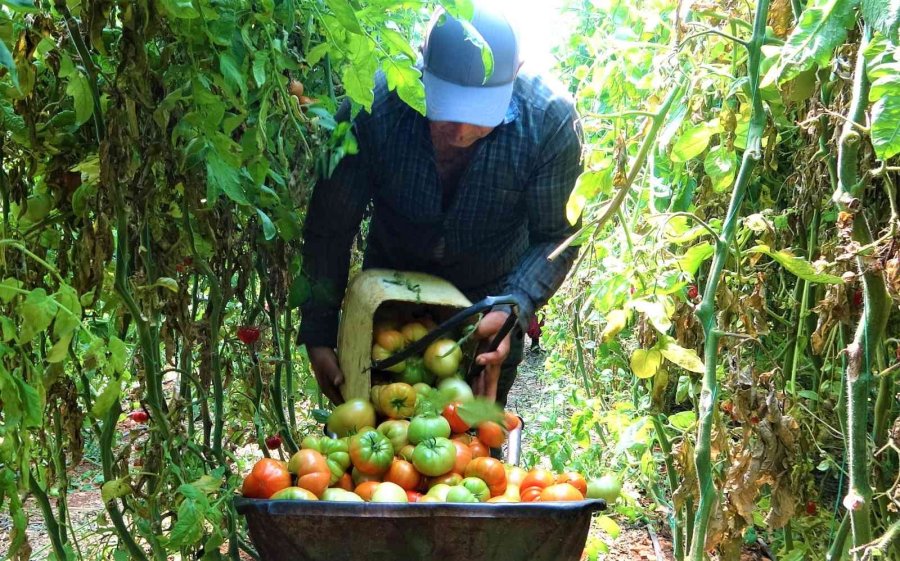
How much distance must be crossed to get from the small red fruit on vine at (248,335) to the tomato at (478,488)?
1.91 feet

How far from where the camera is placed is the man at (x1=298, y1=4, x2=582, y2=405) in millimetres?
1968

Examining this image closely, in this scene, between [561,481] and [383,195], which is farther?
[383,195]

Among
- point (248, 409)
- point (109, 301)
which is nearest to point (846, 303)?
point (109, 301)

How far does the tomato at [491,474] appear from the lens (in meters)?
1.48

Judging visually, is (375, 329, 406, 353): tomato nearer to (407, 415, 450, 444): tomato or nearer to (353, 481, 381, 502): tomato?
(407, 415, 450, 444): tomato

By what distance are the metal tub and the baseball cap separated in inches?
36.1

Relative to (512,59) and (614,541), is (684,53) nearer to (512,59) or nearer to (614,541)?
(512,59)

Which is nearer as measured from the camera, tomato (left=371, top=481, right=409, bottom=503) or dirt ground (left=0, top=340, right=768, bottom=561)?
tomato (left=371, top=481, right=409, bottom=503)

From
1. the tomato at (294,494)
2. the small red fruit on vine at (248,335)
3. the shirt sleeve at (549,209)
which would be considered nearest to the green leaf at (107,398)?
the tomato at (294,494)

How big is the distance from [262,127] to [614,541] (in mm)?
2159

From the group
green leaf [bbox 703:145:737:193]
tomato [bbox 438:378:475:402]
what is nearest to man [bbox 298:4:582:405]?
tomato [bbox 438:378:475:402]

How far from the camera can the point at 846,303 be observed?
1.17m

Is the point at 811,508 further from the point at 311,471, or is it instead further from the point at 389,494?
the point at 311,471

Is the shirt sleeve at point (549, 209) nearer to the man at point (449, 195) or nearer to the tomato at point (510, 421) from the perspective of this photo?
the man at point (449, 195)
